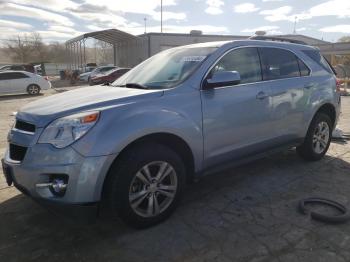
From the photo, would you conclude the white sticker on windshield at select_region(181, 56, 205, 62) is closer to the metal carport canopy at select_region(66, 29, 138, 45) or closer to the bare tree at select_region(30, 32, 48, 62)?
the metal carport canopy at select_region(66, 29, 138, 45)

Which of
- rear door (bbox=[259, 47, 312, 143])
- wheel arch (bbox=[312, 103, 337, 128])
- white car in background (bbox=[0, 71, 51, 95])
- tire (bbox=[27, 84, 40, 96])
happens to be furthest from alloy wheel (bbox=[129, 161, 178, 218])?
tire (bbox=[27, 84, 40, 96])

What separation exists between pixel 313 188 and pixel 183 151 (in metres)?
1.86

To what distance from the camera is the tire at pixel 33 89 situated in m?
19.9

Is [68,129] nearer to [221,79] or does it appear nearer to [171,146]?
[171,146]

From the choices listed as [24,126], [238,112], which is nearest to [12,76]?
[24,126]

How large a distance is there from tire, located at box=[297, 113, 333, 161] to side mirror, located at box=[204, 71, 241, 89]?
2.03 metres

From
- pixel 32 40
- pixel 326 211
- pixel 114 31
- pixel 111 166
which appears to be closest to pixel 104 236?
pixel 111 166

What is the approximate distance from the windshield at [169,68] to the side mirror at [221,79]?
0.23 metres

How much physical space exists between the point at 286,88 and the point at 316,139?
1217 mm

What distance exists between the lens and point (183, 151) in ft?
11.7

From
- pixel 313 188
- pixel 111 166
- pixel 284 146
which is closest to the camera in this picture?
pixel 111 166

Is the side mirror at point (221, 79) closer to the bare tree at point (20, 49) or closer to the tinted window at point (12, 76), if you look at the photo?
the tinted window at point (12, 76)

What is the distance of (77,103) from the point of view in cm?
326

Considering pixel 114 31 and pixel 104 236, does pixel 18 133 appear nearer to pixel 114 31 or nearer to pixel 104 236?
pixel 104 236
